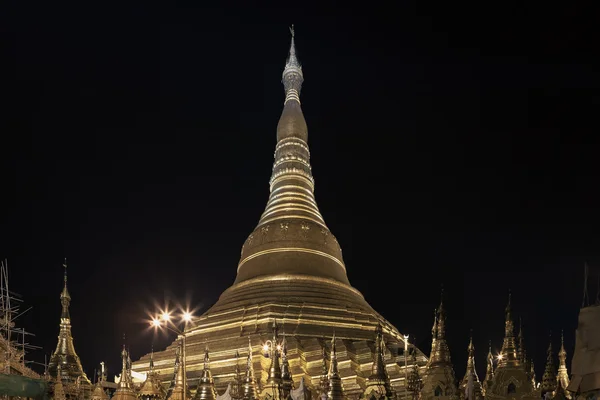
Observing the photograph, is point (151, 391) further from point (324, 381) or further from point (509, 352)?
point (509, 352)

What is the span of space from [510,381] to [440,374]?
174cm

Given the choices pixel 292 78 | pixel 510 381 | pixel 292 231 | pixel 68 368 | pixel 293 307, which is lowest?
pixel 510 381

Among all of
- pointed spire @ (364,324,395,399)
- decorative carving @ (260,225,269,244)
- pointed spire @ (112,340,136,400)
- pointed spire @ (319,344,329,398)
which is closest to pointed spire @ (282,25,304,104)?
decorative carving @ (260,225,269,244)

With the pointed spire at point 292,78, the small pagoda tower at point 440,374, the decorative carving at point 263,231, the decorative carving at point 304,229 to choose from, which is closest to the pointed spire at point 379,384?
the small pagoda tower at point 440,374

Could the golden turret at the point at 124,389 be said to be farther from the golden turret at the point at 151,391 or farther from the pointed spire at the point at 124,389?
the golden turret at the point at 151,391

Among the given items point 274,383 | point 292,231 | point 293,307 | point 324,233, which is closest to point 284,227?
point 292,231

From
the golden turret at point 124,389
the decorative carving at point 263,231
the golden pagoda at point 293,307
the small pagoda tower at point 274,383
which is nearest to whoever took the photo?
the small pagoda tower at point 274,383

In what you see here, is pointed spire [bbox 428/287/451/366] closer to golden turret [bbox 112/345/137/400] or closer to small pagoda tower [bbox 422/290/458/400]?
small pagoda tower [bbox 422/290/458/400]

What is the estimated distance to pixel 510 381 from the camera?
48.3 feet

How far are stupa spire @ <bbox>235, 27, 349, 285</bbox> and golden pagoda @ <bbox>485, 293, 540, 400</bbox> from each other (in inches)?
423

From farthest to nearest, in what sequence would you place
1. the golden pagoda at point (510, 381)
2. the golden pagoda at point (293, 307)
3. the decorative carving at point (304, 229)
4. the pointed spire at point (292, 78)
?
the pointed spire at point (292, 78)
the decorative carving at point (304, 229)
the golden pagoda at point (293, 307)
the golden pagoda at point (510, 381)

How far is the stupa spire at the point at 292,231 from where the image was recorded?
84.2 ft

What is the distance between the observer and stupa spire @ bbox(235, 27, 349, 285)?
2567 cm

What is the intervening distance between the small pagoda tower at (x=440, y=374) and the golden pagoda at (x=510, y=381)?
1.05 m
